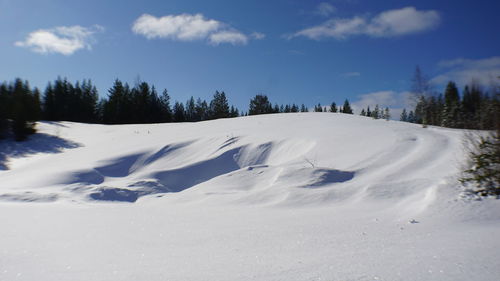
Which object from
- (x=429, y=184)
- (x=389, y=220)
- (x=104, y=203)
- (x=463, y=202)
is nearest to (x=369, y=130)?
(x=429, y=184)

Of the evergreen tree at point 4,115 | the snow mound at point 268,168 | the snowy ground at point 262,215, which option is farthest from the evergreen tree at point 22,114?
the snowy ground at point 262,215

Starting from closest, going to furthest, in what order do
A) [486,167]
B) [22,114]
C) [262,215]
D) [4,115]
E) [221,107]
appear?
[262,215], [486,167], [22,114], [4,115], [221,107]

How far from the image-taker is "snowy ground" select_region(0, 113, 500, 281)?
10.4 ft

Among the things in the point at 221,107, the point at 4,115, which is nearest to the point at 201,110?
the point at 221,107

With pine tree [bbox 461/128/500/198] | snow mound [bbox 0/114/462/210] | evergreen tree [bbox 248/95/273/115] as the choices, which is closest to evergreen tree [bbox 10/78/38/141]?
snow mound [bbox 0/114/462/210]

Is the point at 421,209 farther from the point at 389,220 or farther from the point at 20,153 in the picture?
the point at 20,153

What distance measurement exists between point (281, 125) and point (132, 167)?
25.6 ft

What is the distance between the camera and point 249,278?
288 cm

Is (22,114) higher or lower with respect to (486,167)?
higher

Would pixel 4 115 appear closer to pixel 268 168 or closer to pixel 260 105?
pixel 268 168

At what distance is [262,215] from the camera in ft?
18.6

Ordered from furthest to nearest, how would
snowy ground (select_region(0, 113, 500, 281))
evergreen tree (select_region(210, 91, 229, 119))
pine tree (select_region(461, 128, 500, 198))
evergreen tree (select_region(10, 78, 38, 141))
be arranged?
evergreen tree (select_region(210, 91, 229, 119)), evergreen tree (select_region(10, 78, 38, 141)), pine tree (select_region(461, 128, 500, 198)), snowy ground (select_region(0, 113, 500, 281))

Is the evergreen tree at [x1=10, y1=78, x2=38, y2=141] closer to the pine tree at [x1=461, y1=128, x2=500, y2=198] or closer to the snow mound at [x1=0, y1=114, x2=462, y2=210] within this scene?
the snow mound at [x1=0, y1=114, x2=462, y2=210]

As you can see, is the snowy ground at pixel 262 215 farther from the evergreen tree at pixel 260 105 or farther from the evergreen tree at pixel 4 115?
the evergreen tree at pixel 260 105
